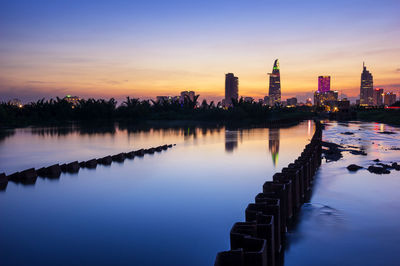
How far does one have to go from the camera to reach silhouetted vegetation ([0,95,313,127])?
275 ft

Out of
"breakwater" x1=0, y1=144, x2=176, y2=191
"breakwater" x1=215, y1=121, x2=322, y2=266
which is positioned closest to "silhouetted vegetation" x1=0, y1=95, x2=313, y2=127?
"breakwater" x1=0, y1=144, x2=176, y2=191

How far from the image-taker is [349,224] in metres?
8.11

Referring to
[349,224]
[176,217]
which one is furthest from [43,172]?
[349,224]

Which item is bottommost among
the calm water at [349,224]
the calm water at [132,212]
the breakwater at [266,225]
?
the calm water at [132,212]

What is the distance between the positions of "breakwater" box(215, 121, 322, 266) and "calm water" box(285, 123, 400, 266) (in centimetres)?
42

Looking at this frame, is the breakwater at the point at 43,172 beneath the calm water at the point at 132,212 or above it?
above

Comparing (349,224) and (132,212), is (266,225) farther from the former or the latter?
(132,212)

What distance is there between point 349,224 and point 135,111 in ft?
291

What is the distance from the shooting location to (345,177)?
13180 millimetres

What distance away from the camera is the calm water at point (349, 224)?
648 cm

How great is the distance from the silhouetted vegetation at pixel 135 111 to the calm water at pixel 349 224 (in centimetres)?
6756

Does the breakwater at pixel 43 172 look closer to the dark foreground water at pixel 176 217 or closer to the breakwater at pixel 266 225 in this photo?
the dark foreground water at pixel 176 217

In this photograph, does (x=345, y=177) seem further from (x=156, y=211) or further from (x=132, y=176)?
(x=132, y=176)

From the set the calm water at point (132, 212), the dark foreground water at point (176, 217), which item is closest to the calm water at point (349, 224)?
the dark foreground water at point (176, 217)
